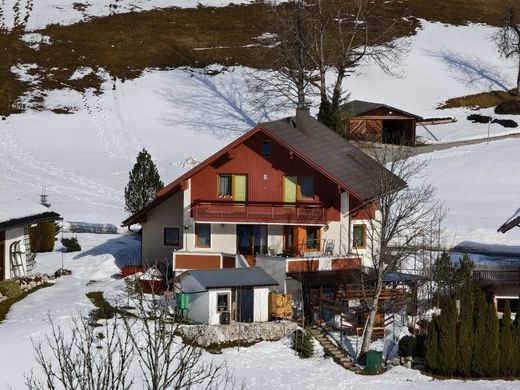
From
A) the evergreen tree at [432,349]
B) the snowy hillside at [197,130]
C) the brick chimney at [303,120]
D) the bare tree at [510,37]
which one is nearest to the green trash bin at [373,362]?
the evergreen tree at [432,349]

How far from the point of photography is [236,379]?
30.6 meters

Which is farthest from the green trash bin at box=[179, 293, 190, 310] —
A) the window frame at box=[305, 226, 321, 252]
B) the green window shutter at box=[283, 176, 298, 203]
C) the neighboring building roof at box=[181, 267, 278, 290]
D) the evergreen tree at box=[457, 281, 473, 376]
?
the evergreen tree at box=[457, 281, 473, 376]

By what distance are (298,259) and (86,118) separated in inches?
1873

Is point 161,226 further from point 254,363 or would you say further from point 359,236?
point 254,363

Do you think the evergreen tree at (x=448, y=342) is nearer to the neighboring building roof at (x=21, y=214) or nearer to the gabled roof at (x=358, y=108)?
the neighboring building roof at (x=21, y=214)

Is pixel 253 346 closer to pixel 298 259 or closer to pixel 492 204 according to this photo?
pixel 298 259

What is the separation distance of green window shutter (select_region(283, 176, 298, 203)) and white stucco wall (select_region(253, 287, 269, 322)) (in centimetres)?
649

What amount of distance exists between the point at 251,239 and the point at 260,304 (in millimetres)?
6251

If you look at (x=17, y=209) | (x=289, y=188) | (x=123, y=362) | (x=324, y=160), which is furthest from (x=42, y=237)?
(x=123, y=362)

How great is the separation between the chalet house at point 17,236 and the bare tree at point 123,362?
7189 millimetres

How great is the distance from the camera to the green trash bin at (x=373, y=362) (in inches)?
1282

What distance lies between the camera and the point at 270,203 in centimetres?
4144

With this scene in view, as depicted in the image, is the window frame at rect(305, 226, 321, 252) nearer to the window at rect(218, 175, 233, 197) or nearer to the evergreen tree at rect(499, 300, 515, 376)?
the window at rect(218, 175, 233, 197)

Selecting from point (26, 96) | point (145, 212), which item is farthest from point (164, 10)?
point (145, 212)
